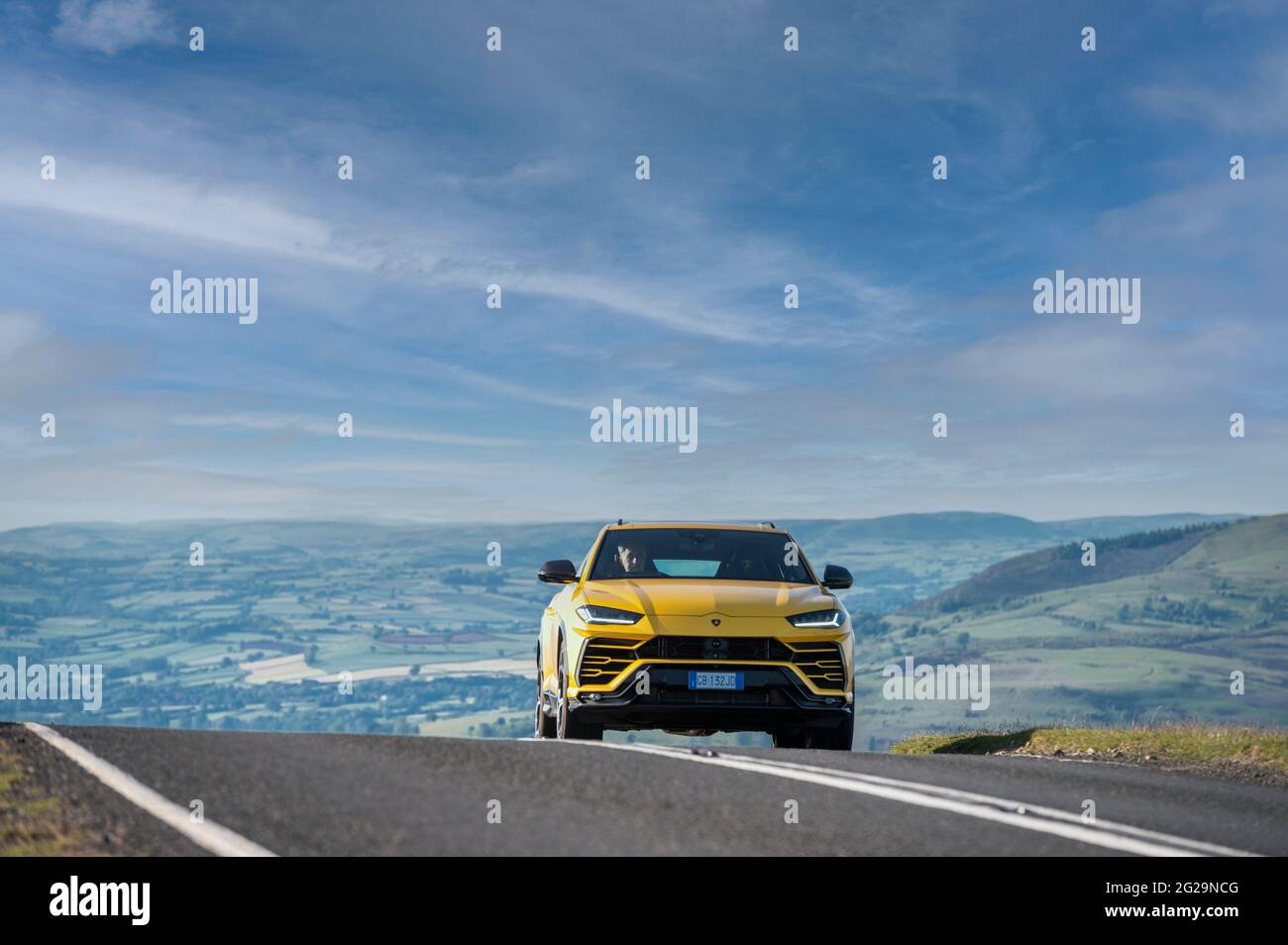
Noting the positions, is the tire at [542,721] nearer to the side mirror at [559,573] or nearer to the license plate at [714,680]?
the side mirror at [559,573]

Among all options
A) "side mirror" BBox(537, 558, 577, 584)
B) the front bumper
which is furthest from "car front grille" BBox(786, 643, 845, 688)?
"side mirror" BBox(537, 558, 577, 584)

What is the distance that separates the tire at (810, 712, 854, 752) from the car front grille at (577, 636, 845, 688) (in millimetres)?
462

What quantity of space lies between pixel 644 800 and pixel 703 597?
14.1ft

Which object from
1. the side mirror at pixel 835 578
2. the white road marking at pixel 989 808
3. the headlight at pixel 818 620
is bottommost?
the white road marking at pixel 989 808

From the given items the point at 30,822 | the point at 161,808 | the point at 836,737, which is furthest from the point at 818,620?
the point at 30,822

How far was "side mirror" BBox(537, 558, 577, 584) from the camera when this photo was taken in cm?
1241

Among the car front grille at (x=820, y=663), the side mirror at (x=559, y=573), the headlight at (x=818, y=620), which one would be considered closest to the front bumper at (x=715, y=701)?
the car front grille at (x=820, y=663)

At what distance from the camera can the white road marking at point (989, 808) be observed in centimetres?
606

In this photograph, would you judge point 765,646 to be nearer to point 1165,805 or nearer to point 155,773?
point 1165,805

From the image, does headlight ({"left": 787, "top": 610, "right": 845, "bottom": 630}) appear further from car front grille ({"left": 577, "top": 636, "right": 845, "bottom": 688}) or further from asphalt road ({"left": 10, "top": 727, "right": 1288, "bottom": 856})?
asphalt road ({"left": 10, "top": 727, "right": 1288, "bottom": 856})

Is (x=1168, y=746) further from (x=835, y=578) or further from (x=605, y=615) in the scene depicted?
(x=605, y=615)

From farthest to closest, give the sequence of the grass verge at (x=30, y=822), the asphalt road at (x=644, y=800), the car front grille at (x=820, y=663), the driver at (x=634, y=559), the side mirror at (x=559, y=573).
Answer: the driver at (x=634, y=559) → the side mirror at (x=559, y=573) → the car front grille at (x=820, y=663) → the asphalt road at (x=644, y=800) → the grass verge at (x=30, y=822)

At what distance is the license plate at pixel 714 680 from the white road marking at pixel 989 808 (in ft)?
5.67
